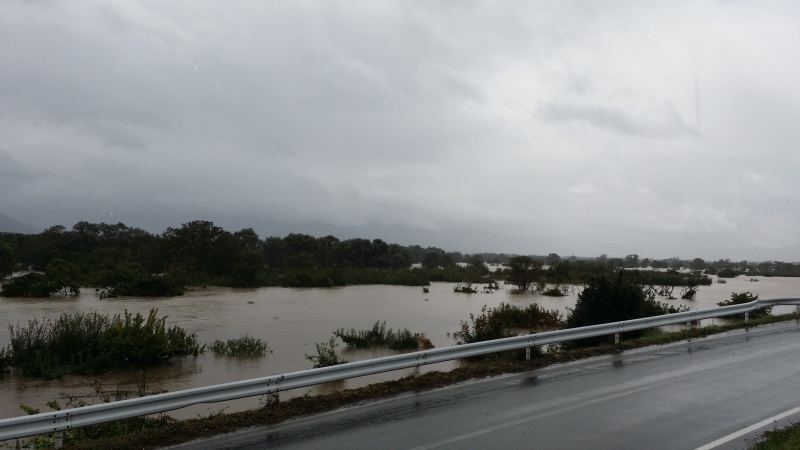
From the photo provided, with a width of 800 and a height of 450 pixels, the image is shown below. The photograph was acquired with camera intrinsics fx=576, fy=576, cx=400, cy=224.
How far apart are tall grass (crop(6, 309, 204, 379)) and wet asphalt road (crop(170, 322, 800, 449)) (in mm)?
10365

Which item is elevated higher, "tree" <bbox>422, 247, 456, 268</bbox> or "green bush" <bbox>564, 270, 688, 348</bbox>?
"tree" <bbox>422, 247, 456, 268</bbox>

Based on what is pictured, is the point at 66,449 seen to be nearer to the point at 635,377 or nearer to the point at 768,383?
the point at 635,377

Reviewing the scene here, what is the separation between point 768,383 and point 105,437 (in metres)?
11.3

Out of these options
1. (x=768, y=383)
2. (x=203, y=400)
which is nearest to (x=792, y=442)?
(x=768, y=383)

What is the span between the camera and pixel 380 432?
7891 mm

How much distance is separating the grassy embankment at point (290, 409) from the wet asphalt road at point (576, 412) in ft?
1.23

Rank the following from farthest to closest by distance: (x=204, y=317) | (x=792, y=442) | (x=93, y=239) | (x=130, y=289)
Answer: (x=93, y=239)
(x=130, y=289)
(x=204, y=317)
(x=792, y=442)

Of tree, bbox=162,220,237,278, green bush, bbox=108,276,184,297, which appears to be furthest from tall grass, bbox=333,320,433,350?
tree, bbox=162,220,237,278

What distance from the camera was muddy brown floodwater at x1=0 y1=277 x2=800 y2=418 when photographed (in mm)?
14359

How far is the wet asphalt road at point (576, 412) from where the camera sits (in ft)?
24.4

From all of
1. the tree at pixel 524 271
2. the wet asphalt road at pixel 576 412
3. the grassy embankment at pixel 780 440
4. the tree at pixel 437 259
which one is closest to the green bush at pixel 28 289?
the wet asphalt road at pixel 576 412

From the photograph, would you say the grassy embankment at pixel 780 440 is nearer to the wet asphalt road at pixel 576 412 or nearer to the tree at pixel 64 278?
the wet asphalt road at pixel 576 412

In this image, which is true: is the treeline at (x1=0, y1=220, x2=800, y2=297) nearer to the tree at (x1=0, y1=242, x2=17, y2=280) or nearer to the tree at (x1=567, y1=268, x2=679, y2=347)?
the tree at (x1=0, y1=242, x2=17, y2=280)

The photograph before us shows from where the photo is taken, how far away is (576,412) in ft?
28.9
